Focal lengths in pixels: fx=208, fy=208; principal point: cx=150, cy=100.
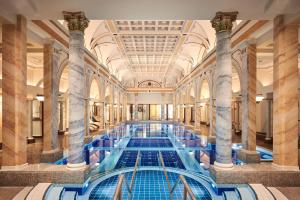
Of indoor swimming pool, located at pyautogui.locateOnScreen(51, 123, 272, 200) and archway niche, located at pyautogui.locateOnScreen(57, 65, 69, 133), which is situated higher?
archway niche, located at pyautogui.locateOnScreen(57, 65, 69, 133)

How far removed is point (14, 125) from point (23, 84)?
1260mm

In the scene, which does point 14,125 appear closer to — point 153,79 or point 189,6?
point 189,6

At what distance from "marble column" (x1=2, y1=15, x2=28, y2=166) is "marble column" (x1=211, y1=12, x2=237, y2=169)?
6.05m

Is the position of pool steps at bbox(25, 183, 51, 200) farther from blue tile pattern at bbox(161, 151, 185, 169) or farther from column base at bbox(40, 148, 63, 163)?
blue tile pattern at bbox(161, 151, 185, 169)

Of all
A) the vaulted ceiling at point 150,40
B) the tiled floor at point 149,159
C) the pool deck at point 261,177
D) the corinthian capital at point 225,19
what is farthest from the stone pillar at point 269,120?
the corinthian capital at point 225,19

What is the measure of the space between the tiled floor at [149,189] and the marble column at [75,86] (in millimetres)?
1043

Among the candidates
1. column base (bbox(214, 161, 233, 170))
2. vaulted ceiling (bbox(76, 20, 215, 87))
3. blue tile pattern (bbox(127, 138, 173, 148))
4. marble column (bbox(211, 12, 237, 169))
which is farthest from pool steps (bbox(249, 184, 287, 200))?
vaulted ceiling (bbox(76, 20, 215, 87))

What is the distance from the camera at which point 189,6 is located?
601 centimetres

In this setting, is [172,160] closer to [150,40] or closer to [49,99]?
[49,99]

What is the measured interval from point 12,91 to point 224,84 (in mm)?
6390

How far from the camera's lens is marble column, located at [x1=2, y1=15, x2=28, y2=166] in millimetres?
6180

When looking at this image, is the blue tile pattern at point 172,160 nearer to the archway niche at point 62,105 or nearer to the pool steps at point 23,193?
Answer: the pool steps at point 23,193

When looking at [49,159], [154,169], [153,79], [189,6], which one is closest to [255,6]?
[189,6]

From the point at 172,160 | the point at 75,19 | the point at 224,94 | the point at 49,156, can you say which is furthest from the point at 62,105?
the point at 224,94
